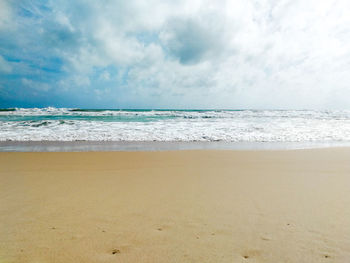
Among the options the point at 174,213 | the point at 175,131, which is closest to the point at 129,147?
the point at 175,131

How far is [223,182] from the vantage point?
3418 millimetres

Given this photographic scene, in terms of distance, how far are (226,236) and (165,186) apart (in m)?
1.51

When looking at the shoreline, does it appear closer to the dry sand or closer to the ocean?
the ocean

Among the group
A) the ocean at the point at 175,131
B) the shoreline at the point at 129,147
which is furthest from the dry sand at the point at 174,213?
the ocean at the point at 175,131

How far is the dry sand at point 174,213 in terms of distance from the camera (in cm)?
169

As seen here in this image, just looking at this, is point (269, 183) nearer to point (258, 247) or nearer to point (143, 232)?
point (258, 247)

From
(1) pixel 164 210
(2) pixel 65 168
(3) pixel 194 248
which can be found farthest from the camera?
(2) pixel 65 168

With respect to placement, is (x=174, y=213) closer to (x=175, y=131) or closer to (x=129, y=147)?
(x=129, y=147)

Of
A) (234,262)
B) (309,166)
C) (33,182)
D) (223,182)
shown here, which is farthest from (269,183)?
(33,182)

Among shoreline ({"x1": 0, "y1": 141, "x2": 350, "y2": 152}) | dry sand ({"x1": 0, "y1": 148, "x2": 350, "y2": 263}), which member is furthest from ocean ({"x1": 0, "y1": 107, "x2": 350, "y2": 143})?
dry sand ({"x1": 0, "y1": 148, "x2": 350, "y2": 263})

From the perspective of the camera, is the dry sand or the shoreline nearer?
the dry sand

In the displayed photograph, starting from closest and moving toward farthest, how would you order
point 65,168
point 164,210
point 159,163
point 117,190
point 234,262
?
point 234,262
point 164,210
point 117,190
point 65,168
point 159,163

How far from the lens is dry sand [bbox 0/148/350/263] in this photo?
169 centimetres

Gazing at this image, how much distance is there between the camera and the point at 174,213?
7.71ft
